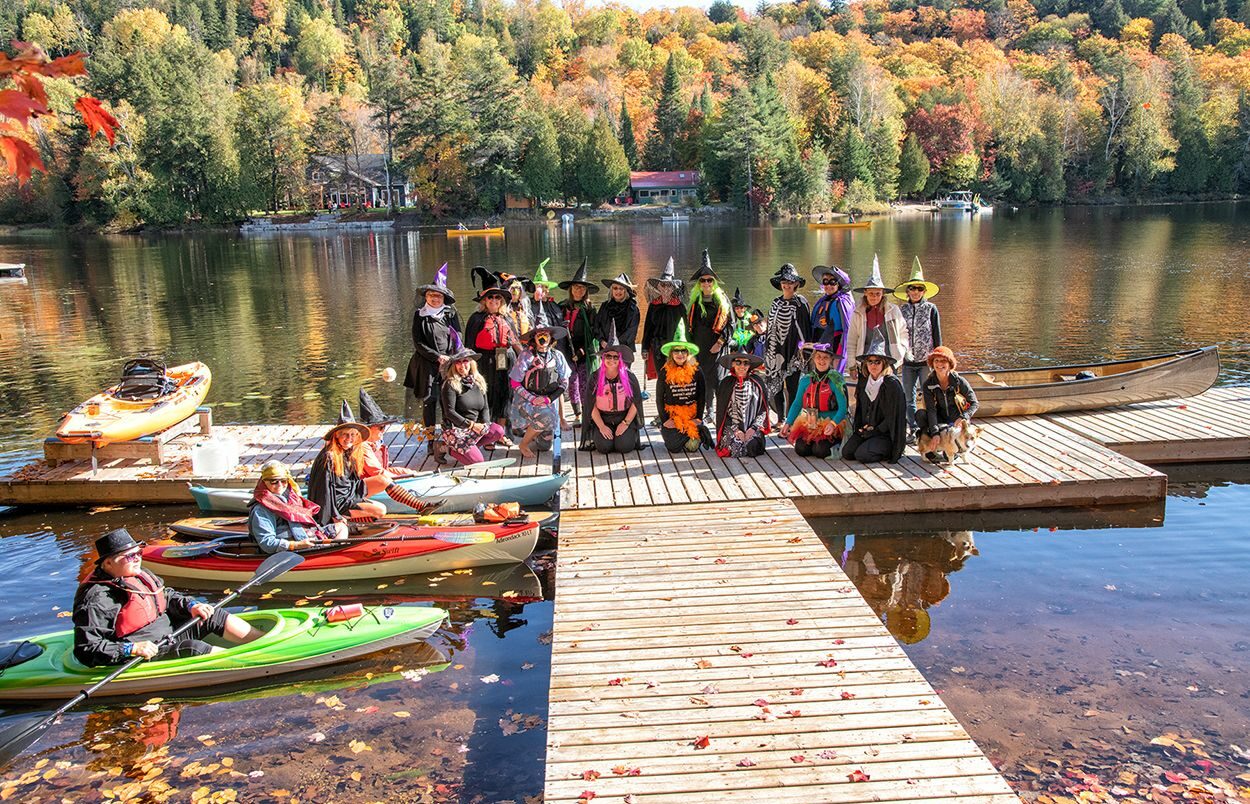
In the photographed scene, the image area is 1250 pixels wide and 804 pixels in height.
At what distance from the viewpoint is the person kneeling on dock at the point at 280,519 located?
954 cm

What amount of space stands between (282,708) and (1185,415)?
12704 mm

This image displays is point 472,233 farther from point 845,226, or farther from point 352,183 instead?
point 845,226

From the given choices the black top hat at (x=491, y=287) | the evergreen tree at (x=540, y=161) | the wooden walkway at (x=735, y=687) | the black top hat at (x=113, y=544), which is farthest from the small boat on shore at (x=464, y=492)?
the evergreen tree at (x=540, y=161)

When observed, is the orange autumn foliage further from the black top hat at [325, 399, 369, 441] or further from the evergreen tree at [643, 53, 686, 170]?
the evergreen tree at [643, 53, 686, 170]

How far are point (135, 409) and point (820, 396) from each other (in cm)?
919

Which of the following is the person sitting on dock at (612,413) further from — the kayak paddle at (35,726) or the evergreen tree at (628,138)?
the evergreen tree at (628,138)

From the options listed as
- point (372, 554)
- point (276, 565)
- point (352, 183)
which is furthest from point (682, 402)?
point (352, 183)

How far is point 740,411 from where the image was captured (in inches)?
468

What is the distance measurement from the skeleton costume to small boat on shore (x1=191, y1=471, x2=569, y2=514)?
3.21 m

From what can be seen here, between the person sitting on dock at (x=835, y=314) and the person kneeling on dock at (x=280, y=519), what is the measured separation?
627 centimetres

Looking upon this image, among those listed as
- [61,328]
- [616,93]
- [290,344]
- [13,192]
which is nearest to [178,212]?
[13,192]

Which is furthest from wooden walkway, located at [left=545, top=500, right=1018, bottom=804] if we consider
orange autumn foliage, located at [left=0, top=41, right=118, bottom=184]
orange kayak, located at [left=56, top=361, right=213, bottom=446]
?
orange kayak, located at [left=56, top=361, right=213, bottom=446]

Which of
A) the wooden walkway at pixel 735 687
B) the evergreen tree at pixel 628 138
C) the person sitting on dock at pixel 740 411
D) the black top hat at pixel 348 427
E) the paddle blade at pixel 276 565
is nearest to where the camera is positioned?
the wooden walkway at pixel 735 687

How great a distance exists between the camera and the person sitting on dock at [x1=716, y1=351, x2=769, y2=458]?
1174 cm
